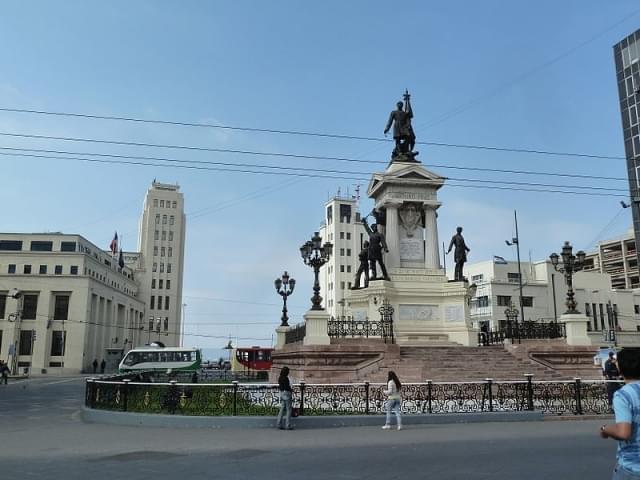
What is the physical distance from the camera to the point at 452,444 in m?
11.4

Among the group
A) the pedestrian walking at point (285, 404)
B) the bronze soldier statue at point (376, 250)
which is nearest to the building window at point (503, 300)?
the bronze soldier statue at point (376, 250)

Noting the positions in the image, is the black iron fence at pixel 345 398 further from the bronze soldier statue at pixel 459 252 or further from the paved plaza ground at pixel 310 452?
the bronze soldier statue at pixel 459 252

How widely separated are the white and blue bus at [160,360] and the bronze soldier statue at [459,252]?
86.3ft

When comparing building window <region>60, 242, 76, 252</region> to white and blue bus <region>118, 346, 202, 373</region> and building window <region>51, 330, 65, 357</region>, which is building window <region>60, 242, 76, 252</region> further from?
white and blue bus <region>118, 346, 202, 373</region>

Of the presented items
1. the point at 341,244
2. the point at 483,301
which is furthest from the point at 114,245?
the point at 483,301

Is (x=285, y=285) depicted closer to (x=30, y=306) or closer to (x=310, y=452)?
(x=310, y=452)

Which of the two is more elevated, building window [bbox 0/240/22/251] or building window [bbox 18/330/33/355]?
building window [bbox 0/240/22/251]

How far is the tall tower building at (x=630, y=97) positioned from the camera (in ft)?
219

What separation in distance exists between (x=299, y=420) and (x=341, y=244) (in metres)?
99.6

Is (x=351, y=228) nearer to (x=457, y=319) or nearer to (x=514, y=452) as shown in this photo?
(x=457, y=319)

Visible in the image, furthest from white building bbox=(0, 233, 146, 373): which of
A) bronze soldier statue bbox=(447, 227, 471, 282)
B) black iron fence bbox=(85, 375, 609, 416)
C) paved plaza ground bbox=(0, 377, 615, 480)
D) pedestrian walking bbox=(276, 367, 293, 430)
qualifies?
pedestrian walking bbox=(276, 367, 293, 430)

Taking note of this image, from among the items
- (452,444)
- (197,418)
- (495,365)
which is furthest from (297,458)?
(495,365)

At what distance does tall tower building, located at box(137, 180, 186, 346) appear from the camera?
116 metres

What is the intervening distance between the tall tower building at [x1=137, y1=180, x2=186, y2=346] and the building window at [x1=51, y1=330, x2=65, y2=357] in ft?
127
